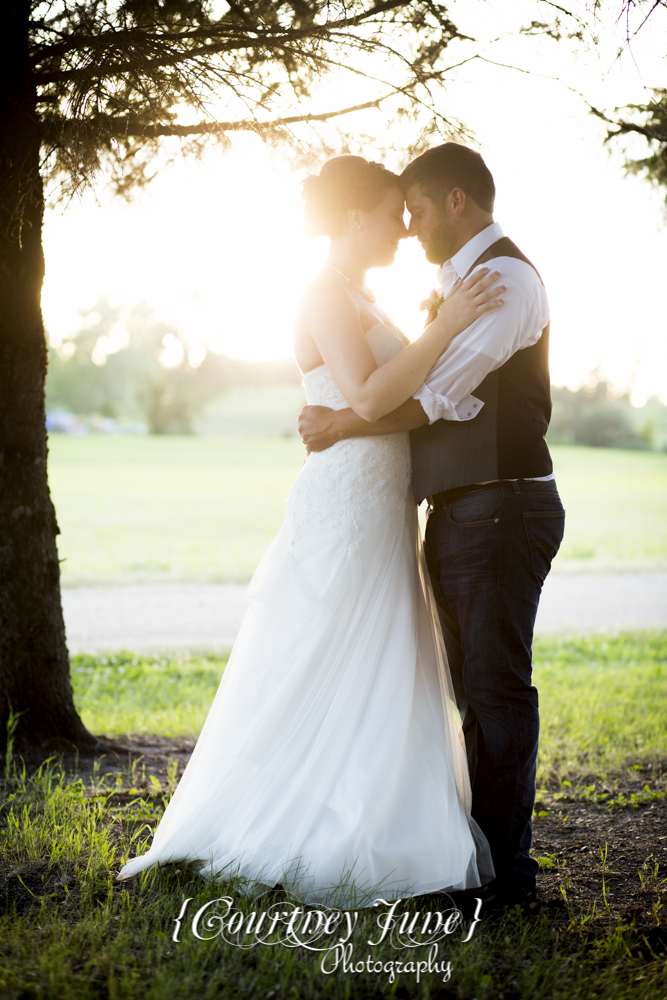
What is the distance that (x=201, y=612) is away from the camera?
962 cm

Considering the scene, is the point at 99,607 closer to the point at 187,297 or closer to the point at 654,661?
the point at 654,661

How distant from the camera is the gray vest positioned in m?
2.64

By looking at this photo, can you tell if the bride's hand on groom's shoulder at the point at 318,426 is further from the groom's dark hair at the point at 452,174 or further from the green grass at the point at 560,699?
the green grass at the point at 560,699

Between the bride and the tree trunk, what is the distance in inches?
53.8

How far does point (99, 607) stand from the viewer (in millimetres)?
9820

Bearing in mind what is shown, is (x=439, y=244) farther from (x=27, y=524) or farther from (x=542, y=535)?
(x=27, y=524)

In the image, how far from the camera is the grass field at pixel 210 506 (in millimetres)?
14156

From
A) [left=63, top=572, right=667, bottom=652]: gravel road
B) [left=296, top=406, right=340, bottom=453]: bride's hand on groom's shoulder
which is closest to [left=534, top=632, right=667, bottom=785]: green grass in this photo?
[left=63, top=572, right=667, bottom=652]: gravel road

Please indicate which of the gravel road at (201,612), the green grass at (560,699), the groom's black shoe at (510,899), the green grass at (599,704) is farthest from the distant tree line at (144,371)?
the groom's black shoe at (510,899)

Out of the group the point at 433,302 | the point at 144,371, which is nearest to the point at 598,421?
the point at 144,371

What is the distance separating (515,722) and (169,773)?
75.4 inches

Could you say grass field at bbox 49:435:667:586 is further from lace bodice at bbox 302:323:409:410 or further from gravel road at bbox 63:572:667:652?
lace bodice at bbox 302:323:409:410

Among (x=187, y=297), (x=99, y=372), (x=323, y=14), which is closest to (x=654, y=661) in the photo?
(x=323, y=14)

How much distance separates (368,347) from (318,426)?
345 millimetres
